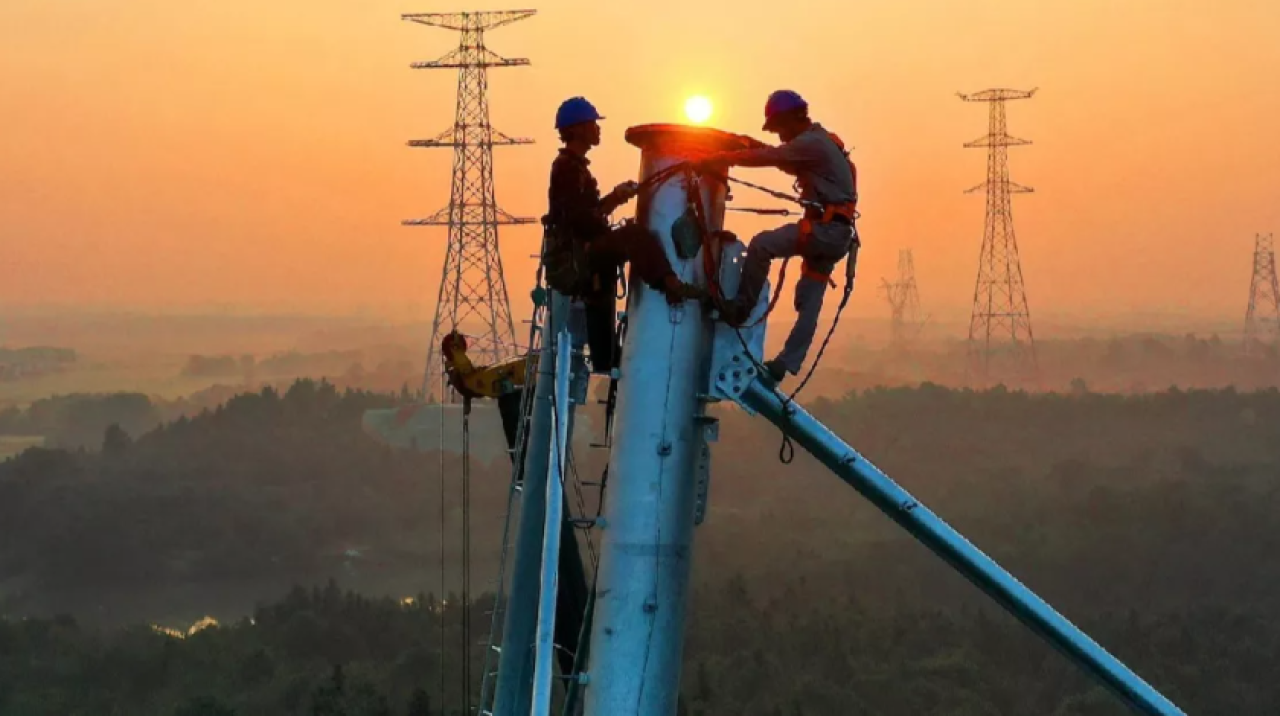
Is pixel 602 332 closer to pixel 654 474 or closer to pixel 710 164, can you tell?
pixel 654 474

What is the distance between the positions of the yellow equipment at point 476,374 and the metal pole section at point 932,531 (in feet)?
12.7

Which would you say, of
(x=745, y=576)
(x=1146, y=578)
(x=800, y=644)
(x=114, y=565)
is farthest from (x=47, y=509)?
Answer: (x=1146, y=578)

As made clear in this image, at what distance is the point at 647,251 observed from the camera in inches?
545

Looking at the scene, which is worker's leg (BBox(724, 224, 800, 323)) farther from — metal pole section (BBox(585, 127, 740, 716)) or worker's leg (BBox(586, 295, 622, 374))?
worker's leg (BBox(586, 295, 622, 374))

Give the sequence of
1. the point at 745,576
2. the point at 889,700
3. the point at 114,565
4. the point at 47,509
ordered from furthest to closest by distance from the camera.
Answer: the point at 47,509, the point at 114,565, the point at 745,576, the point at 889,700

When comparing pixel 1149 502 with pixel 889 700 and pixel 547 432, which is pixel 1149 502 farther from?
pixel 547 432

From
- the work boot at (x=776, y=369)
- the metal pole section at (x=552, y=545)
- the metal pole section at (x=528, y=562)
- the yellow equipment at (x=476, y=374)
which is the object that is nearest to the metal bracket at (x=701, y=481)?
the work boot at (x=776, y=369)

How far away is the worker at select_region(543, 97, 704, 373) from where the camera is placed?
45.6 feet

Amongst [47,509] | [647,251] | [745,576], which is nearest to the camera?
[647,251]

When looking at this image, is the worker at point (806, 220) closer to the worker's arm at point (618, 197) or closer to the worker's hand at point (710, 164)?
the worker's hand at point (710, 164)

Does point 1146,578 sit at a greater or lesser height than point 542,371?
lesser

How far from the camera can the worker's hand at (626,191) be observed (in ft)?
46.5

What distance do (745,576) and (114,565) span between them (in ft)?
197

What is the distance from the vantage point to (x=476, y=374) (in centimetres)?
1752
